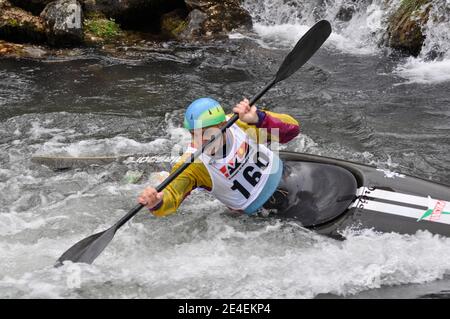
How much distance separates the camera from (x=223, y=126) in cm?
358

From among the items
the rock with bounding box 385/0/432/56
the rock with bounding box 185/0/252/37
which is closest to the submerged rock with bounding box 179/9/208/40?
the rock with bounding box 185/0/252/37

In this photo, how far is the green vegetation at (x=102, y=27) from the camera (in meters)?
9.77

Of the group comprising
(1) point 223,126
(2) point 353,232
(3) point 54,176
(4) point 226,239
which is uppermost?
(1) point 223,126

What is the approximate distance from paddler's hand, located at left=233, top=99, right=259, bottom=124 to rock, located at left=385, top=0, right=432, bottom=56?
533cm

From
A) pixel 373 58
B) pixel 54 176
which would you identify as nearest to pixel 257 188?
pixel 54 176

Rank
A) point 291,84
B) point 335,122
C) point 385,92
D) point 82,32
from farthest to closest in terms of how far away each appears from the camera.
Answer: point 82,32 → point 291,84 → point 385,92 → point 335,122

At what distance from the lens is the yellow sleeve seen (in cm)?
361

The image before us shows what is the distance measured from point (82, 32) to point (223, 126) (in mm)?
6761

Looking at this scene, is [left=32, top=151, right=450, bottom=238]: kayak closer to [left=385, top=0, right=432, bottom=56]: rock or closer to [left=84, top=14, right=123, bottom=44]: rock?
[left=385, top=0, right=432, bottom=56]: rock

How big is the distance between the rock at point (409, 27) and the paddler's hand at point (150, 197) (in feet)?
19.6

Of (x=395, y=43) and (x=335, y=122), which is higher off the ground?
(x=395, y=43)

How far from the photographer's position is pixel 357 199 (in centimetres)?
395
